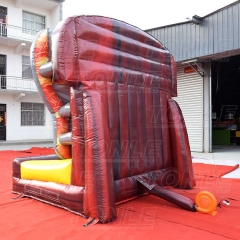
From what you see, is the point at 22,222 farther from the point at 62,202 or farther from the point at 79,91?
the point at 79,91

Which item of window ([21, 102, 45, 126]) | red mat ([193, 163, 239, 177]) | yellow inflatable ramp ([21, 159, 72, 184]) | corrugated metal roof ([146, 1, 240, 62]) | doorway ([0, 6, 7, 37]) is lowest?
red mat ([193, 163, 239, 177])

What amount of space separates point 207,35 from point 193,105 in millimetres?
2457

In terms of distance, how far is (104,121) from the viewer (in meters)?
2.84

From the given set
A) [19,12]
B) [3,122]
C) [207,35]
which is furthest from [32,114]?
[207,35]

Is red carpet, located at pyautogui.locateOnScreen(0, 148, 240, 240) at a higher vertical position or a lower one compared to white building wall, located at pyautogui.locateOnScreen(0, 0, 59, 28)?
lower

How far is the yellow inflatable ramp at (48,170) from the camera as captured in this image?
9.96 ft

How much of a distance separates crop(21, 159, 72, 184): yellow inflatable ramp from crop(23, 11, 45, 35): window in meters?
13.0

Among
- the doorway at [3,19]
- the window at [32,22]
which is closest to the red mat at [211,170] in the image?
the doorway at [3,19]

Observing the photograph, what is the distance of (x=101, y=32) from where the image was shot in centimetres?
312

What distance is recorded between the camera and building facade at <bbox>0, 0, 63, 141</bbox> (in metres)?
14.3

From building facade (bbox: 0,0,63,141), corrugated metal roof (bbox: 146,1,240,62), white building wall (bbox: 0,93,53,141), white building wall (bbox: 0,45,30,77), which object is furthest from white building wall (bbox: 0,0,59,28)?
corrugated metal roof (bbox: 146,1,240,62)

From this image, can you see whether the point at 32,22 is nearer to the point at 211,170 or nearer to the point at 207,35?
the point at 207,35

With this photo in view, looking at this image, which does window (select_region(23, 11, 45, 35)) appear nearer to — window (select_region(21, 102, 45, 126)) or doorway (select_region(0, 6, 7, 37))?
doorway (select_region(0, 6, 7, 37))

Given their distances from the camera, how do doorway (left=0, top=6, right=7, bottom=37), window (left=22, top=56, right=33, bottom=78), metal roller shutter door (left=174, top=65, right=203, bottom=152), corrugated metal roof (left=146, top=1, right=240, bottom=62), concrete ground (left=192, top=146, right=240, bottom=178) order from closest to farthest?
1. concrete ground (left=192, top=146, right=240, bottom=178)
2. corrugated metal roof (left=146, top=1, right=240, bottom=62)
3. metal roller shutter door (left=174, top=65, right=203, bottom=152)
4. doorway (left=0, top=6, right=7, bottom=37)
5. window (left=22, top=56, right=33, bottom=78)
